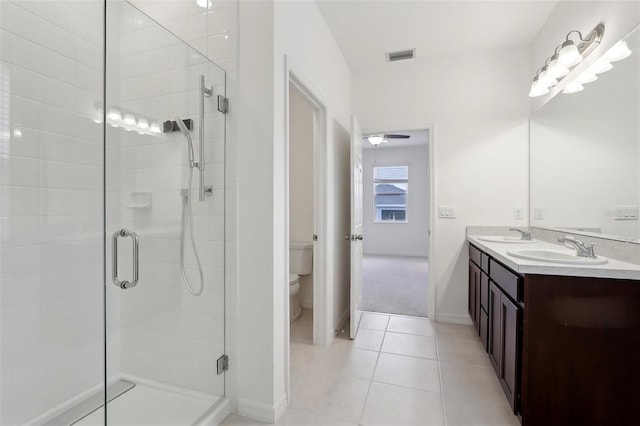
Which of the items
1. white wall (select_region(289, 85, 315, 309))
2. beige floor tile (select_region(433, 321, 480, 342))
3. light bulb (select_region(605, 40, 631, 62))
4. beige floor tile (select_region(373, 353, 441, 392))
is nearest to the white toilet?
white wall (select_region(289, 85, 315, 309))

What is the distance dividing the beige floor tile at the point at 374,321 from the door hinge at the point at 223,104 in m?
2.34

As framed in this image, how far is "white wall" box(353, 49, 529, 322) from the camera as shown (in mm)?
2957

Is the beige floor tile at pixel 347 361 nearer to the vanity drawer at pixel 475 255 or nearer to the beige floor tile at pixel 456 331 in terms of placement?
the beige floor tile at pixel 456 331

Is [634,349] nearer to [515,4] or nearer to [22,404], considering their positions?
[515,4]

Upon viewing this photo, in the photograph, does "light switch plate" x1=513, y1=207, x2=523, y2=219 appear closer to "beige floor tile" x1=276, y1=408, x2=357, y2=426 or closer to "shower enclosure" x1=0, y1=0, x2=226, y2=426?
"beige floor tile" x1=276, y1=408, x2=357, y2=426

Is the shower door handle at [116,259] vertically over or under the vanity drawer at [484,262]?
over

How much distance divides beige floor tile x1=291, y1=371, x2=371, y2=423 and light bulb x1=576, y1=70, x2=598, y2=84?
2.49 metres

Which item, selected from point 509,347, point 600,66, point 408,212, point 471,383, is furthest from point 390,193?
point 509,347

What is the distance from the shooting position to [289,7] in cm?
185

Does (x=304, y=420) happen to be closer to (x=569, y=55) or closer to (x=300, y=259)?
(x=300, y=259)

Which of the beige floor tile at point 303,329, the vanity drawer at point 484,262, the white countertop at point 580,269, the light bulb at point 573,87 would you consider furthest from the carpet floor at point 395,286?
the light bulb at point 573,87

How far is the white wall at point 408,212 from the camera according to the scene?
7.10m

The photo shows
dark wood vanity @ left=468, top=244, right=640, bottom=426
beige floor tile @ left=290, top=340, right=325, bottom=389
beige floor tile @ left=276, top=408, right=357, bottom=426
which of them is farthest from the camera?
beige floor tile @ left=290, top=340, right=325, bottom=389

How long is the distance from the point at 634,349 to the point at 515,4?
247 cm
